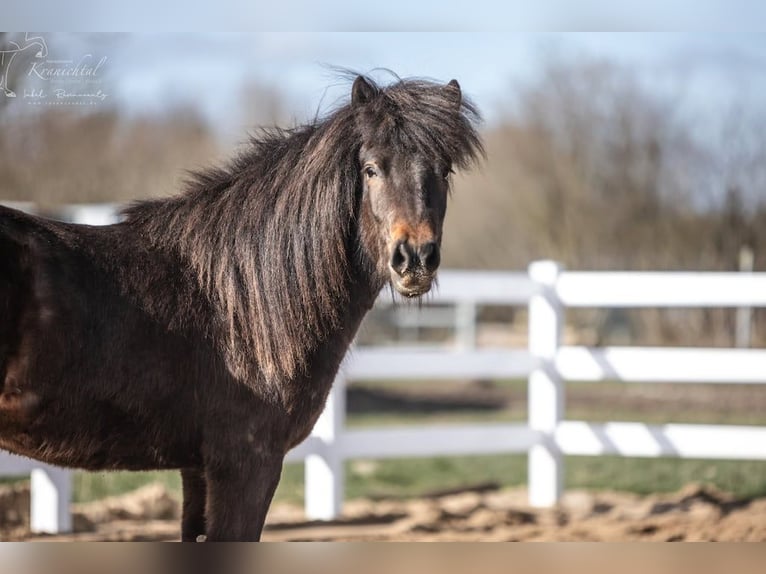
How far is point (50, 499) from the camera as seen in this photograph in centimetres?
520

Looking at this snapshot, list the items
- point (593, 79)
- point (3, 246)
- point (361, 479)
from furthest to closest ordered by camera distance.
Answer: point (593, 79) < point (361, 479) < point (3, 246)

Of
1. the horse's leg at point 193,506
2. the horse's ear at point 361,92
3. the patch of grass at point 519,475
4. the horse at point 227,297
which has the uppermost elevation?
the horse's ear at point 361,92

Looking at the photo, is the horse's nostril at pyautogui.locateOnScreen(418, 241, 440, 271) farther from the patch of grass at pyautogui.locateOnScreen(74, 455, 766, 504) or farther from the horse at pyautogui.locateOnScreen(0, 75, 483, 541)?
the patch of grass at pyautogui.locateOnScreen(74, 455, 766, 504)

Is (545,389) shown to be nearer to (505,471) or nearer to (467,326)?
(505,471)

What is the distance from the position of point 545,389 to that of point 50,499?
11.3 feet

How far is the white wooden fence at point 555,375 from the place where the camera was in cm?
606

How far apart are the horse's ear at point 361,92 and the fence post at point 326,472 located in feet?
9.00

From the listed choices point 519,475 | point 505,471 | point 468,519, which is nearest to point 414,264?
point 468,519

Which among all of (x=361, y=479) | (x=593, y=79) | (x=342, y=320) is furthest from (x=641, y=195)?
(x=342, y=320)

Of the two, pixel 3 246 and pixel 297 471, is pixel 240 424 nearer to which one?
pixel 3 246

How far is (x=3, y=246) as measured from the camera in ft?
10.1

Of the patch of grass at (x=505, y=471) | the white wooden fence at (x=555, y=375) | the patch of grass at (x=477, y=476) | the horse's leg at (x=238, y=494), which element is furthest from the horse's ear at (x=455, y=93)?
the patch of grass at (x=477, y=476)

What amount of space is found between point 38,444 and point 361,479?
470 cm

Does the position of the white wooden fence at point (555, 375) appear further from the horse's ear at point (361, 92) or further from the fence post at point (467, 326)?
the fence post at point (467, 326)
